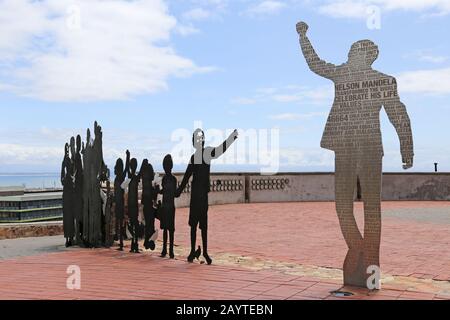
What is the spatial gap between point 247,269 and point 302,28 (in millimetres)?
3313

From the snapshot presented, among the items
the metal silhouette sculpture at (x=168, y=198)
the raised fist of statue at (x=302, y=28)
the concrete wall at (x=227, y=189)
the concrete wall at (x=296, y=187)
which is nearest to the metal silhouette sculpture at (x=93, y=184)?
the metal silhouette sculpture at (x=168, y=198)

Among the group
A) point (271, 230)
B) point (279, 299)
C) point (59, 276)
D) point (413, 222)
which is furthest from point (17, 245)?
point (413, 222)

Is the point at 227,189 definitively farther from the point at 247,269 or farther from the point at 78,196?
the point at 247,269

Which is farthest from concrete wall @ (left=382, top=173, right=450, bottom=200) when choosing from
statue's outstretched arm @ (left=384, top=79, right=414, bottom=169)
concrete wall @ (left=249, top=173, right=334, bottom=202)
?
statue's outstretched arm @ (left=384, top=79, right=414, bottom=169)

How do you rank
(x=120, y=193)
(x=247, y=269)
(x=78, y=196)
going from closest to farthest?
(x=247, y=269) → (x=120, y=193) → (x=78, y=196)

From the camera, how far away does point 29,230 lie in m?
11.3

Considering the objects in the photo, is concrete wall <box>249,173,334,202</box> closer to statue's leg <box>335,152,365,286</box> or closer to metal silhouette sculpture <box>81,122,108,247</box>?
metal silhouette sculpture <box>81,122,108,247</box>

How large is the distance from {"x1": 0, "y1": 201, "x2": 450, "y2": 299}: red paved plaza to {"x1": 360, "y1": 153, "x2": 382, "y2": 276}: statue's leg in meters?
0.46

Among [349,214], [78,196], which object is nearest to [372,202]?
[349,214]

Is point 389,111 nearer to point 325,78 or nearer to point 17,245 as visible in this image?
point 325,78

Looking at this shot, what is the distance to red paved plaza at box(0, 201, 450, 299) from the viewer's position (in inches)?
219

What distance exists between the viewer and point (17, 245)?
9.73 m

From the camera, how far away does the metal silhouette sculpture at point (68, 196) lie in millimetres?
9578

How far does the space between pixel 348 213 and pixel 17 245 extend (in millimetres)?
6707
